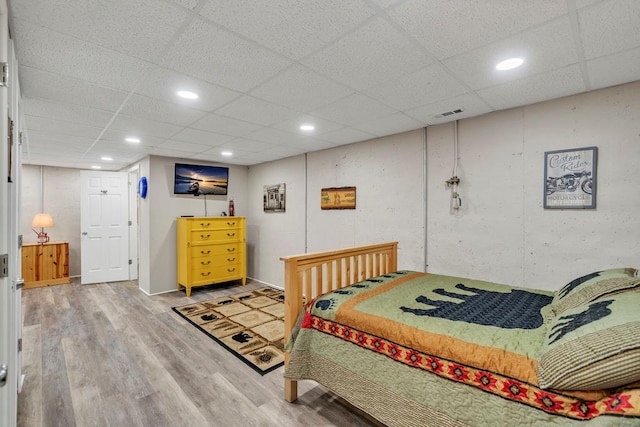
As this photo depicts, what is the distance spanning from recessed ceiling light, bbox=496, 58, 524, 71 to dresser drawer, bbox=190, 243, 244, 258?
455cm

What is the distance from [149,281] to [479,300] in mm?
4721

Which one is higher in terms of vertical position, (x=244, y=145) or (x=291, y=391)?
(x=244, y=145)

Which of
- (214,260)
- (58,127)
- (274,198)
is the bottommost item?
(214,260)

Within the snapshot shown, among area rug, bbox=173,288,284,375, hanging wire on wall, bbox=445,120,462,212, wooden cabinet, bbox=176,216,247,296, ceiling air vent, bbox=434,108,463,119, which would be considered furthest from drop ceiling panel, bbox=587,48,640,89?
wooden cabinet, bbox=176,216,247,296

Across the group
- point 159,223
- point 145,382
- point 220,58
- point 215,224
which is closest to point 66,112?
point 220,58

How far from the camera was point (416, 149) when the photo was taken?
3.44 metres

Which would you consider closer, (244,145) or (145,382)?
(145,382)

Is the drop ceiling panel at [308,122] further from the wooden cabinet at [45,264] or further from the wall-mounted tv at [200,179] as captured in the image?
the wooden cabinet at [45,264]

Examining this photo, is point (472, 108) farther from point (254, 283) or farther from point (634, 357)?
point (254, 283)

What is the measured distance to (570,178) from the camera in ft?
8.06

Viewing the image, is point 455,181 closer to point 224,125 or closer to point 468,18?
point 468,18

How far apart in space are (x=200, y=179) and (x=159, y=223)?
102 cm

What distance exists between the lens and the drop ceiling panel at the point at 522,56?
1.61m

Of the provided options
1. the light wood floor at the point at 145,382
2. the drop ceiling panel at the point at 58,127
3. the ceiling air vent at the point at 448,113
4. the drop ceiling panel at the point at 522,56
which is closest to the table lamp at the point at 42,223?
the light wood floor at the point at 145,382
